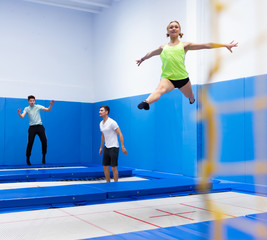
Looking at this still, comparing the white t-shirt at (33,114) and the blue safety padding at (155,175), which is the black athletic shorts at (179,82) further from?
the white t-shirt at (33,114)

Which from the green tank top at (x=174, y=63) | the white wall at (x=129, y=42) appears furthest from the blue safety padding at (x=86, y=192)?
the white wall at (x=129, y=42)

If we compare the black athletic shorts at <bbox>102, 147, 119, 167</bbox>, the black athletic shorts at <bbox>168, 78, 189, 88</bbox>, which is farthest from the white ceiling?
the black athletic shorts at <bbox>168, 78, 189, 88</bbox>

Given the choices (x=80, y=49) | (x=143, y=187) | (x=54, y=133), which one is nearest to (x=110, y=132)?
(x=143, y=187)

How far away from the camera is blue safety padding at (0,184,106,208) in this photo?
13.8 feet

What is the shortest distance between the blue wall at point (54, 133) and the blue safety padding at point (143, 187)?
5112 millimetres

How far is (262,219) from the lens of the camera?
341 cm

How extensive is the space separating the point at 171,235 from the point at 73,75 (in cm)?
838

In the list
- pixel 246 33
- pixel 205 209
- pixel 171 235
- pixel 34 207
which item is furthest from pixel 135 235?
pixel 246 33

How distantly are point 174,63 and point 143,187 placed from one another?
1880mm

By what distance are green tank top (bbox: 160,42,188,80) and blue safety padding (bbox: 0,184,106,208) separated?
5.87ft

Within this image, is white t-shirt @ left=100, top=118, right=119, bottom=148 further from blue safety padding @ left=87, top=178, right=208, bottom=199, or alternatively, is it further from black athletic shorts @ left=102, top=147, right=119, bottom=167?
blue safety padding @ left=87, top=178, right=208, bottom=199

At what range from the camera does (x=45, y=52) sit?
1028 centimetres

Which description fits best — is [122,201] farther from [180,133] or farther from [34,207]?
[180,133]

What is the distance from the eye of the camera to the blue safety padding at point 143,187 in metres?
4.84
